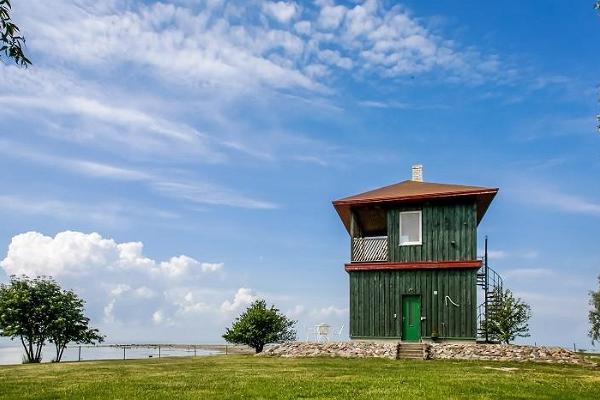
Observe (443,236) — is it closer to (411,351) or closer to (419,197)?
(419,197)

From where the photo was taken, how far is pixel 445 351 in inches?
1095

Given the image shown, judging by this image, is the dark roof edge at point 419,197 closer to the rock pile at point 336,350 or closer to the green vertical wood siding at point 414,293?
the green vertical wood siding at point 414,293

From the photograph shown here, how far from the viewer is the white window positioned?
31250 millimetres

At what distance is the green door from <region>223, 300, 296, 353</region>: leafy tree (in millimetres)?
8935

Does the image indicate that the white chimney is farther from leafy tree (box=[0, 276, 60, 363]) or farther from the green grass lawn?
leafy tree (box=[0, 276, 60, 363])

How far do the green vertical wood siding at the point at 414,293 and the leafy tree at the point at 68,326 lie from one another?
1720 cm

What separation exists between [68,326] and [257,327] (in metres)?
11.6

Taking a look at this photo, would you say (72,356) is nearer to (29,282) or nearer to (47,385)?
(29,282)

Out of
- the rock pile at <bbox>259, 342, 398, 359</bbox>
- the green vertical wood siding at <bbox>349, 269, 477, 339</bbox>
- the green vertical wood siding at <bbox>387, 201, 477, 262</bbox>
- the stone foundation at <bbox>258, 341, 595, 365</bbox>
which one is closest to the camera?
the stone foundation at <bbox>258, 341, 595, 365</bbox>

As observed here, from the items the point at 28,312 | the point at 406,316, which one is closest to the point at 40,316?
the point at 28,312

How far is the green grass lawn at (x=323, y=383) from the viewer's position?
14.8 meters

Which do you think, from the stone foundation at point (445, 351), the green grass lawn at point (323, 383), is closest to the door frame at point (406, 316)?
the stone foundation at point (445, 351)

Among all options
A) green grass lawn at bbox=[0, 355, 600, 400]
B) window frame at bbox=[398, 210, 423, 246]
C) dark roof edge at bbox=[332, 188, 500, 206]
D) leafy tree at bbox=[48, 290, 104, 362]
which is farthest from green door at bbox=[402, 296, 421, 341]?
leafy tree at bbox=[48, 290, 104, 362]

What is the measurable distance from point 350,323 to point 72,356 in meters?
18.9
